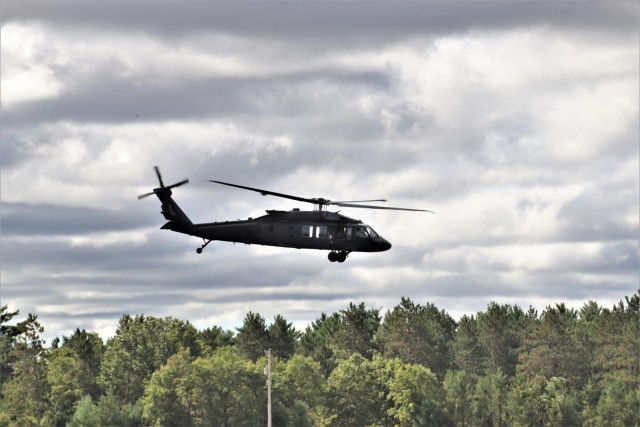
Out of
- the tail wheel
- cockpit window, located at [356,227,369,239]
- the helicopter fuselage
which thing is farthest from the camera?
cockpit window, located at [356,227,369,239]

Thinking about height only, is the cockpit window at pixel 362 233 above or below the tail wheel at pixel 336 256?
above

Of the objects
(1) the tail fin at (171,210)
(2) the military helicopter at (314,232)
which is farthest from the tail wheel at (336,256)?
(1) the tail fin at (171,210)

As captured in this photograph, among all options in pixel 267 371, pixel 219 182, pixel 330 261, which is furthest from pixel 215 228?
pixel 267 371

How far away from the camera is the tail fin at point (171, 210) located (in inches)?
3460

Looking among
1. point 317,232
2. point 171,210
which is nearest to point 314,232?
point 317,232

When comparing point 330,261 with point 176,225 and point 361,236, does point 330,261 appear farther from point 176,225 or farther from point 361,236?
point 176,225

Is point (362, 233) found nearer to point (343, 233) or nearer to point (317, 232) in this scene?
point (343, 233)

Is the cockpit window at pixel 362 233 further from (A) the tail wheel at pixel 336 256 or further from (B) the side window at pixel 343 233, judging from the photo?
(A) the tail wheel at pixel 336 256

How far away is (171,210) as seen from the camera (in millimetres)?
88875

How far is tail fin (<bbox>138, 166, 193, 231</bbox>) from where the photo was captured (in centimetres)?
8788

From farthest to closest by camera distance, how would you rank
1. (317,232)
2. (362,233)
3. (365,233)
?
1. (365,233)
2. (362,233)
3. (317,232)

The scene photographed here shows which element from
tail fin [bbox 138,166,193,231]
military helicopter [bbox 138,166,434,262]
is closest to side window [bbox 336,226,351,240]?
military helicopter [bbox 138,166,434,262]

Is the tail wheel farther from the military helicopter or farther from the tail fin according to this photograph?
the tail fin

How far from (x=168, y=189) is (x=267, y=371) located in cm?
5532
